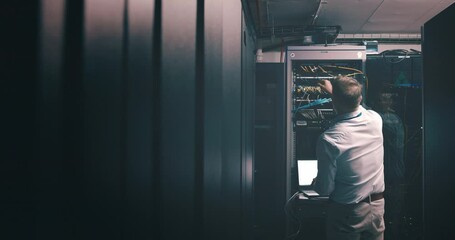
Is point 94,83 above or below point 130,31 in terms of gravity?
below

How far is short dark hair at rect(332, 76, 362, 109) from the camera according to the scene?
2.31 m

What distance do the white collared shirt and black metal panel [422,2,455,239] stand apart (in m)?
0.80

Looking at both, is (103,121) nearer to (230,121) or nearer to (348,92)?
(230,121)

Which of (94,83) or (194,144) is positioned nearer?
(94,83)

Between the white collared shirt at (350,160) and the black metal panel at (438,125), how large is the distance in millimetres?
798

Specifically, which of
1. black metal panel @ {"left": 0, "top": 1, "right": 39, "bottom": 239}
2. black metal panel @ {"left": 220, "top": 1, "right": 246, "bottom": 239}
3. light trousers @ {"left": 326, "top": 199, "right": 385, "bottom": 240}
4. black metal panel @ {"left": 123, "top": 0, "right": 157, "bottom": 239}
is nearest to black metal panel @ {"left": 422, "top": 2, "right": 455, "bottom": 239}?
black metal panel @ {"left": 220, "top": 1, "right": 246, "bottom": 239}

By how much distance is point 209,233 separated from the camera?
101 centimetres

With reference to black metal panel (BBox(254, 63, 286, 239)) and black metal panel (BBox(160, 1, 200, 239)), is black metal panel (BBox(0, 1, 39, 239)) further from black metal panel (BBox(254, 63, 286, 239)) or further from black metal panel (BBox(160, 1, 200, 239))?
black metal panel (BBox(254, 63, 286, 239))

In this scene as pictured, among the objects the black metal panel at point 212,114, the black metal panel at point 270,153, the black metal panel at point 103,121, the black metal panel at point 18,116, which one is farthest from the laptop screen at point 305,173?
the black metal panel at point 18,116

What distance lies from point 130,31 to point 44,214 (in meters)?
0.34

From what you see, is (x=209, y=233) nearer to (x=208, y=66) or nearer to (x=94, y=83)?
(x=208, y=66)

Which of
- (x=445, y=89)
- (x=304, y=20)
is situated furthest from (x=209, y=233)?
(x=304, y=20)

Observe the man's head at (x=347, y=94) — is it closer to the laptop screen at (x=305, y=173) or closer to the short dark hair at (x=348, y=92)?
the short dark hair at (x=348, y=92)

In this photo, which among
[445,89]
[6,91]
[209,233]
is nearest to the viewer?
[6,91]
